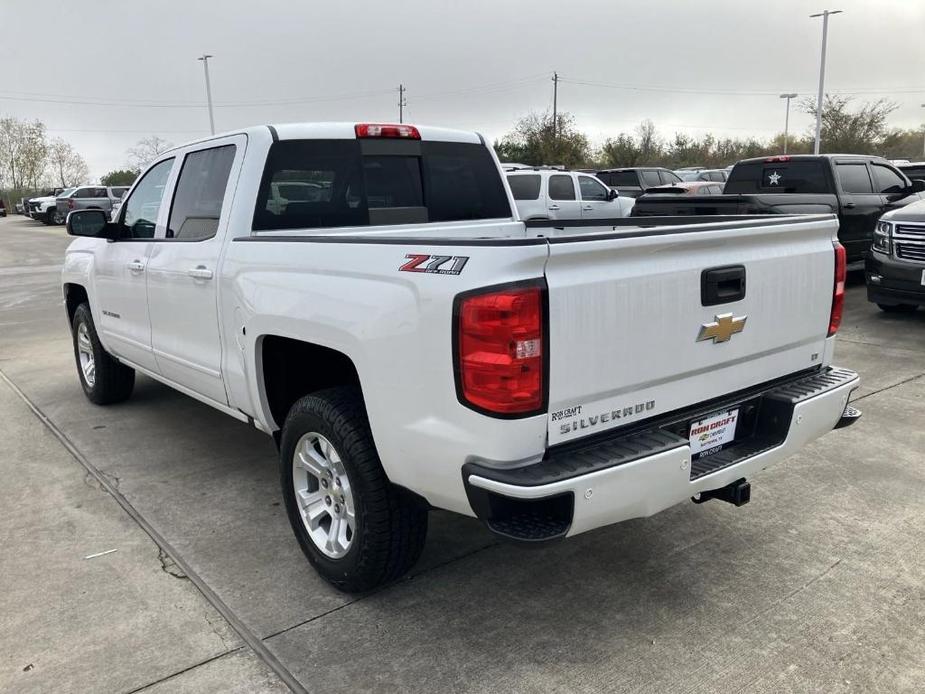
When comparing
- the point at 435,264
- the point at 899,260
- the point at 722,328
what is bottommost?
the point at 899,260

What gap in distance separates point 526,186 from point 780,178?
18.6ft

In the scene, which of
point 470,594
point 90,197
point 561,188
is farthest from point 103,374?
point 90,197

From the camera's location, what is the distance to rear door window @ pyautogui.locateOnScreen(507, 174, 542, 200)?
15.3 m

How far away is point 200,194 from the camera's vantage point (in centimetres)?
421

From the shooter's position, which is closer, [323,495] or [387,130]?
[323,495]

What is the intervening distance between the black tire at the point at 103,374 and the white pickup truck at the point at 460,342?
1772 millimetres

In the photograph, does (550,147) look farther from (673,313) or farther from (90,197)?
(673,313)

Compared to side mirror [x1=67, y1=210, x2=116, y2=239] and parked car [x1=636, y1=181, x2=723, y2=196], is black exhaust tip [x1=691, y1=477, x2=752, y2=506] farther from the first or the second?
parked car [x1=636, y1=181, x2=723, y2=196]

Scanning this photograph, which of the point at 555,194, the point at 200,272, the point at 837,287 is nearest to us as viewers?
the point at 837,287

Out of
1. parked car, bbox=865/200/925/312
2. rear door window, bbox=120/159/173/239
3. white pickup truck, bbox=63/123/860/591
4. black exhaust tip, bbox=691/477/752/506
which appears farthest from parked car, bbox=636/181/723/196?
black exhaust tip, bbox=691/477/752/506

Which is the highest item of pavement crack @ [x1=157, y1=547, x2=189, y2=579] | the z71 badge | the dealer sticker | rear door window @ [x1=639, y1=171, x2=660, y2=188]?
rear door window @ [x1=639, y1=171, x2=660, y2=188]

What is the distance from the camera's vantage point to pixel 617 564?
11.2 ft

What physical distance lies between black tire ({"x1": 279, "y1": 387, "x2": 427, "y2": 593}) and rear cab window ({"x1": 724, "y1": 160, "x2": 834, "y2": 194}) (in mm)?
9446

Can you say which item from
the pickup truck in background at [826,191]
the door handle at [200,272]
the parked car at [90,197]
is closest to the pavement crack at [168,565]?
the door handle at [200,272]
